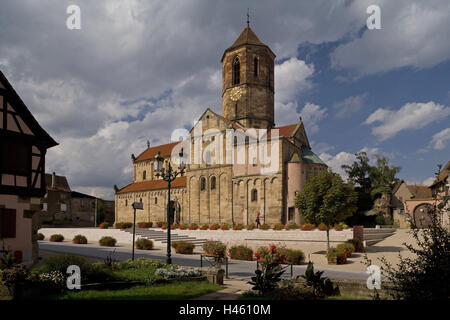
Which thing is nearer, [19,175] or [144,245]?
[19,175]

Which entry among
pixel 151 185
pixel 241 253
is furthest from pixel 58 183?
pixel 241 253

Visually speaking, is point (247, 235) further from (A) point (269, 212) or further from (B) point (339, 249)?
(B) point (339, 249)

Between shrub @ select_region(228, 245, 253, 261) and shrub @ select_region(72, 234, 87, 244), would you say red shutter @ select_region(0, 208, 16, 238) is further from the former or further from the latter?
shrub @ select_region(72, 234, 87, 244)

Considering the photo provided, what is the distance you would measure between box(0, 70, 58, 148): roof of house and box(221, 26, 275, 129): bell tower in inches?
1209

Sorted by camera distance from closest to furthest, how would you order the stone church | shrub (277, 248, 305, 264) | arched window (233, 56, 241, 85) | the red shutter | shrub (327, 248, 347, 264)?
the red shutter < shrub (277, 248, 305, 264) < shrub (327, 248, 347, 264) < the stone church < arched window (233, 56, 241, 85)

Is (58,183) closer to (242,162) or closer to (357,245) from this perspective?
(242,162)

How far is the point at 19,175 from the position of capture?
56.1 ft

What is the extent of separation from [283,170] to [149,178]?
26144 millimetres

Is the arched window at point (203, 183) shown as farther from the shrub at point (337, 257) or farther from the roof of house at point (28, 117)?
the roof of house at point (28, 117)

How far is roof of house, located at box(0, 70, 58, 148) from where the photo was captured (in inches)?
671

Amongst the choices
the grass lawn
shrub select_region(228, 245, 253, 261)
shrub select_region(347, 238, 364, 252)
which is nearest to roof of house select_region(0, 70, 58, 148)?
the grass lawn

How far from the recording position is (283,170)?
3962 cm

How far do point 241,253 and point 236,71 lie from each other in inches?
1214

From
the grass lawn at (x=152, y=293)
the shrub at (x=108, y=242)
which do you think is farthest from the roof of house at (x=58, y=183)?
the grass lawn at (x=152, y=293)
